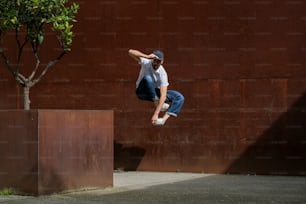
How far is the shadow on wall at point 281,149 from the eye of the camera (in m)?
14.1

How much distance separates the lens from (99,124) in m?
11.5

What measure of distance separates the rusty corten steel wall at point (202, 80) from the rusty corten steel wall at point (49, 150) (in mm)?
3120

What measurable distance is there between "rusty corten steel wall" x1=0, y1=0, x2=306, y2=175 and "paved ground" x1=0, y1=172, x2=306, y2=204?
557 mm

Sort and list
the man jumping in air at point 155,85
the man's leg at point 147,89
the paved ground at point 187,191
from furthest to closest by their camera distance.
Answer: the man's leg at point 147,89 < the man jumping in air at point 155,85 < the paved ground at point 187,191

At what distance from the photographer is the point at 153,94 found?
10.9 metres

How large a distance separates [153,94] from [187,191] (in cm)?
179

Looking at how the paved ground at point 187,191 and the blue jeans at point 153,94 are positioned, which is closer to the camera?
the paved ground at point 187,191

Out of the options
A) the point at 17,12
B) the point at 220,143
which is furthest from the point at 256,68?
the point at 17,12

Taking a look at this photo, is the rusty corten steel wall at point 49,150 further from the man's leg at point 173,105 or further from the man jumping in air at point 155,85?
the man's leg at point 173,105

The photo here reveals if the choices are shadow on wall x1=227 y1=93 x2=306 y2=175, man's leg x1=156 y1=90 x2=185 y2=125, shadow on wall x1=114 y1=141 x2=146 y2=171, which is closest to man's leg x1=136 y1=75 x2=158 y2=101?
man's leg x1=156 y1=90 x2=185 y2=125

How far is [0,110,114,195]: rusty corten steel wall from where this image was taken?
10664 mm

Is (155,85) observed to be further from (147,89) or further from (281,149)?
(281,149)

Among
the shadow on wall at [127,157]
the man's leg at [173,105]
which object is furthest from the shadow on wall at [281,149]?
the man's leg at [173,105]

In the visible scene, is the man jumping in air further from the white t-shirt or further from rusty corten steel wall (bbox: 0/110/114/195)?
rusty corten steel wall (bbox: 0/110/114/195)
